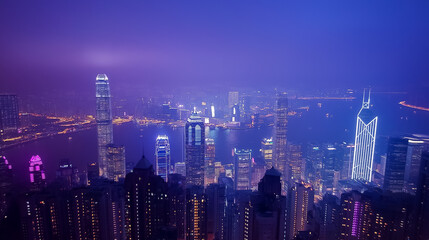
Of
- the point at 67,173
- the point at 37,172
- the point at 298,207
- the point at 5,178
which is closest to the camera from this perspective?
the point at 5,178

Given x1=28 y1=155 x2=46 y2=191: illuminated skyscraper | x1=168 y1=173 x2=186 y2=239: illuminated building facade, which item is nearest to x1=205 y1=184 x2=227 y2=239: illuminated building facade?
x1=168 y1=173 x2=186 y2=239: illuminated building facade

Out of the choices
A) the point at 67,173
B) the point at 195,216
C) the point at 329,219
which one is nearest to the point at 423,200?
the point at 329,219

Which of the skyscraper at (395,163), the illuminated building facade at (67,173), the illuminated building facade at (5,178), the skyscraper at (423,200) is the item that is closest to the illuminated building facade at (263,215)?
the skyscraper at (423,200)

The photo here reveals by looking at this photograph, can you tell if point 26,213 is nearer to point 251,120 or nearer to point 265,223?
point 265,223

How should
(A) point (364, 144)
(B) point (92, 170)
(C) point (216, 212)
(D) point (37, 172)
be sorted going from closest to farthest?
1. (C) point (216, 212)
2. (D) point (37, 172)
3. (B) point (92, 170)
4. (A) point (364, 144)

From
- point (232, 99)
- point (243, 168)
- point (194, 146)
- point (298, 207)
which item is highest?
point (232, 99)

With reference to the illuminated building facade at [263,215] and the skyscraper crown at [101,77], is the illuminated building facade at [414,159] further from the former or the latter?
the skyscraper crown at [101,77]

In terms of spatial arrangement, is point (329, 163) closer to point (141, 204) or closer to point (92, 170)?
point (141, 204)
